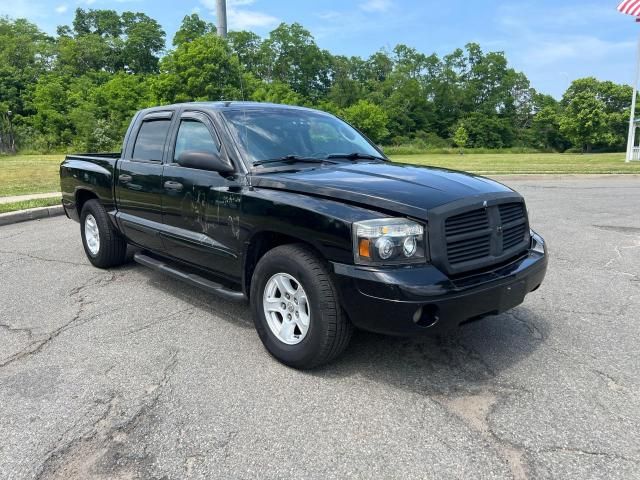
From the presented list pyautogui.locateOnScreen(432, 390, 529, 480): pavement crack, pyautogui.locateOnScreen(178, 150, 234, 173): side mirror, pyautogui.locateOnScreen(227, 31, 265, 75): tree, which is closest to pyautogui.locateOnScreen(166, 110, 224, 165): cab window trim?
pyautogui.locateOnScreen(178, 150, 234, 173): side mirror

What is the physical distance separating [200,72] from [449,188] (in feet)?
110

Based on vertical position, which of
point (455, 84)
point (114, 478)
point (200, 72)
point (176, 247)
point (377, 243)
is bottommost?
point (114, 478)

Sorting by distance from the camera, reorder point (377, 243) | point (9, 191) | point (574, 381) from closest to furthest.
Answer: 1. point (377, 243)
2. point (574, 381)
3. point (9, 191)

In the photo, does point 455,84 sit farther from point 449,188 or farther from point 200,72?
point 449,188

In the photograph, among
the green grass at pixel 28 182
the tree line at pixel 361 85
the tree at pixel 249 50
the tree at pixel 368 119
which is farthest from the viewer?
the tree at pixel 249 50

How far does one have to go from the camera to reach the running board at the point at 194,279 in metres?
3.78

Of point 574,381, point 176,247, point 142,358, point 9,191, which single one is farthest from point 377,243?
point 9,191

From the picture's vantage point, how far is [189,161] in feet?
12.1

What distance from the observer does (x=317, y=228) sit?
304 cm

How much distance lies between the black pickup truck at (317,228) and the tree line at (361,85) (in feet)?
156

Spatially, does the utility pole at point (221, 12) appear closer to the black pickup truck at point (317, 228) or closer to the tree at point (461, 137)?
the black pickup truck at point (317, 228)

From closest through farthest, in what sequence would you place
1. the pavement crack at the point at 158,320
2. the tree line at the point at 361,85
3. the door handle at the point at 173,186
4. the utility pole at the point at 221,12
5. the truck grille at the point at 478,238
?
the truck grille at the point at 478,238
the pavement crack at the point at 158,320
the door handle at the point at 173,186
the utility pole at the point at 221,12
the tree line at the point at 361,85

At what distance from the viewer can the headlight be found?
284cm

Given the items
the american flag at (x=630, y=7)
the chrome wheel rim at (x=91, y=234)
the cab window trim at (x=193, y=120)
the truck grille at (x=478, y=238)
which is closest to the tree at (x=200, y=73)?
the american flag at (x=630, y=7)
